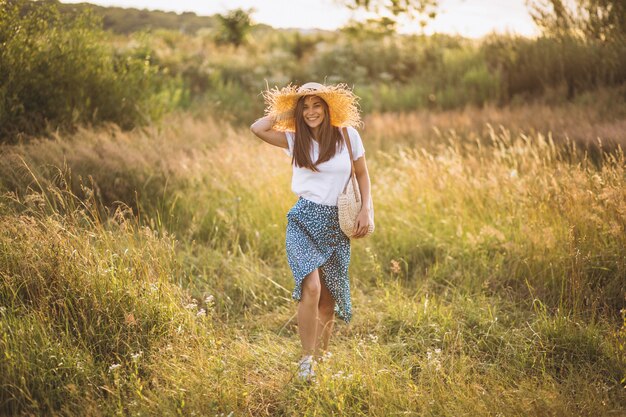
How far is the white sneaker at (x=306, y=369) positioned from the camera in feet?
10.1

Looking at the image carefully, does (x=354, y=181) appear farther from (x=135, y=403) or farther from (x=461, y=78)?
(x=461, y=78)

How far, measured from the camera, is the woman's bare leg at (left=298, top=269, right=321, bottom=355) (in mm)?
3148

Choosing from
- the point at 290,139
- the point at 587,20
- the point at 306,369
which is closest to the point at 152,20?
the point at 587,20

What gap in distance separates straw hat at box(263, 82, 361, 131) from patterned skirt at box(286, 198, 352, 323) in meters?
0.55

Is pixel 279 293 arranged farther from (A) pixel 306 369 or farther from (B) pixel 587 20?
(B) pixel 587 20

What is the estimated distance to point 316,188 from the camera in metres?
Answer: 3.32

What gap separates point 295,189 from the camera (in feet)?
11.1

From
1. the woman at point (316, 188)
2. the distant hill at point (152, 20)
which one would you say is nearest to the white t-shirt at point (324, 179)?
the woman at point (316, 188)

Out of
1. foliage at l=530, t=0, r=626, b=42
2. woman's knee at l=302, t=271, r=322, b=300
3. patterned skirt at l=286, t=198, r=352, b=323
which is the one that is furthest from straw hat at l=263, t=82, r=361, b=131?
foliage at l=530, t=0, r=626, b=42

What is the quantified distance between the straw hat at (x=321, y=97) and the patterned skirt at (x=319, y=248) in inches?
21.5

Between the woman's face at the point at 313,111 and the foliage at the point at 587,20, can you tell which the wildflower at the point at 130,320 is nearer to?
the woman's face at the point at 313,111

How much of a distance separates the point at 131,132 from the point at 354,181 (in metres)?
4.74

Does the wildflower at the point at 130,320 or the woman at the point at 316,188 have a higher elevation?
the woman at the point at 316,188

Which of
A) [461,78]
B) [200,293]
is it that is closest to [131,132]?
[200,293]
